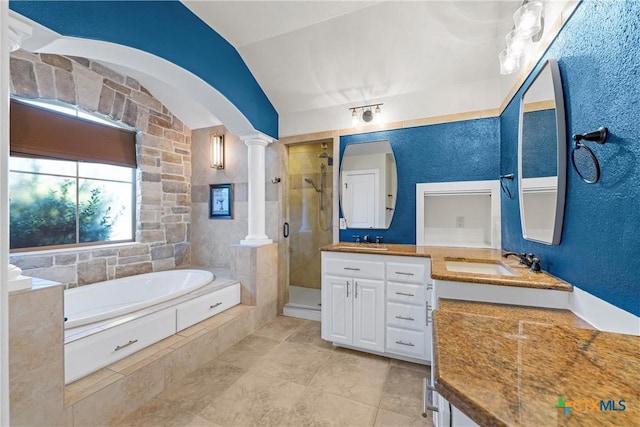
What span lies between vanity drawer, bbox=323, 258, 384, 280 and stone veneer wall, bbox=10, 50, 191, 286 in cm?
236

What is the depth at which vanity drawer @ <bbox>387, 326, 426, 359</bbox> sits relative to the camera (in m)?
2.01

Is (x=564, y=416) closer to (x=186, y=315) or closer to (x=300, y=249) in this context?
(x=186, y=315)

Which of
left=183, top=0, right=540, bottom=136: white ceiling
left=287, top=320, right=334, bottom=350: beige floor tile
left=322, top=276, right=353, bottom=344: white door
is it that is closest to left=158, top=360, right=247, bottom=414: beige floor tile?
left=287, top=320, right=334, bottom=350: beige floor tile

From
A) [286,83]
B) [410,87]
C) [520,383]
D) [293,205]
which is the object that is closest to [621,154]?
[520,383]

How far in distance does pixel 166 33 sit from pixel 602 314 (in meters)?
2.81

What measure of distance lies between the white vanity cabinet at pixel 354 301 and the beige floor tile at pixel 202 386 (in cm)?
85

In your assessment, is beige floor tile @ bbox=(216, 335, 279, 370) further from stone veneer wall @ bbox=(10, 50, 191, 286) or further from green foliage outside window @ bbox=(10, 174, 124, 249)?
green foliage outside window @ bbox=(10, 174, 124, 249)

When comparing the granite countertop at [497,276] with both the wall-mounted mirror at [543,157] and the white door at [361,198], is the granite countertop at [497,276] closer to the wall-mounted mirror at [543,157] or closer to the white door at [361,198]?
the wall-mounted mirror at [543,157]

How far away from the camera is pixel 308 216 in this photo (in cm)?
369

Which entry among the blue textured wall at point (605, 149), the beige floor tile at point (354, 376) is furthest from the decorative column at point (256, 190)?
the blue textured wall at point (605, 149)

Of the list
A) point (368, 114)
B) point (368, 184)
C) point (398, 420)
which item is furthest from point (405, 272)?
point (368, 114)

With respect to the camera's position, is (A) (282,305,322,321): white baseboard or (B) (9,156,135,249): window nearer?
(B) (9,156,135,249): window

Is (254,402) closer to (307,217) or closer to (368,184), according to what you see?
(368,184)

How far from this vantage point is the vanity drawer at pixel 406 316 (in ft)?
6.58
